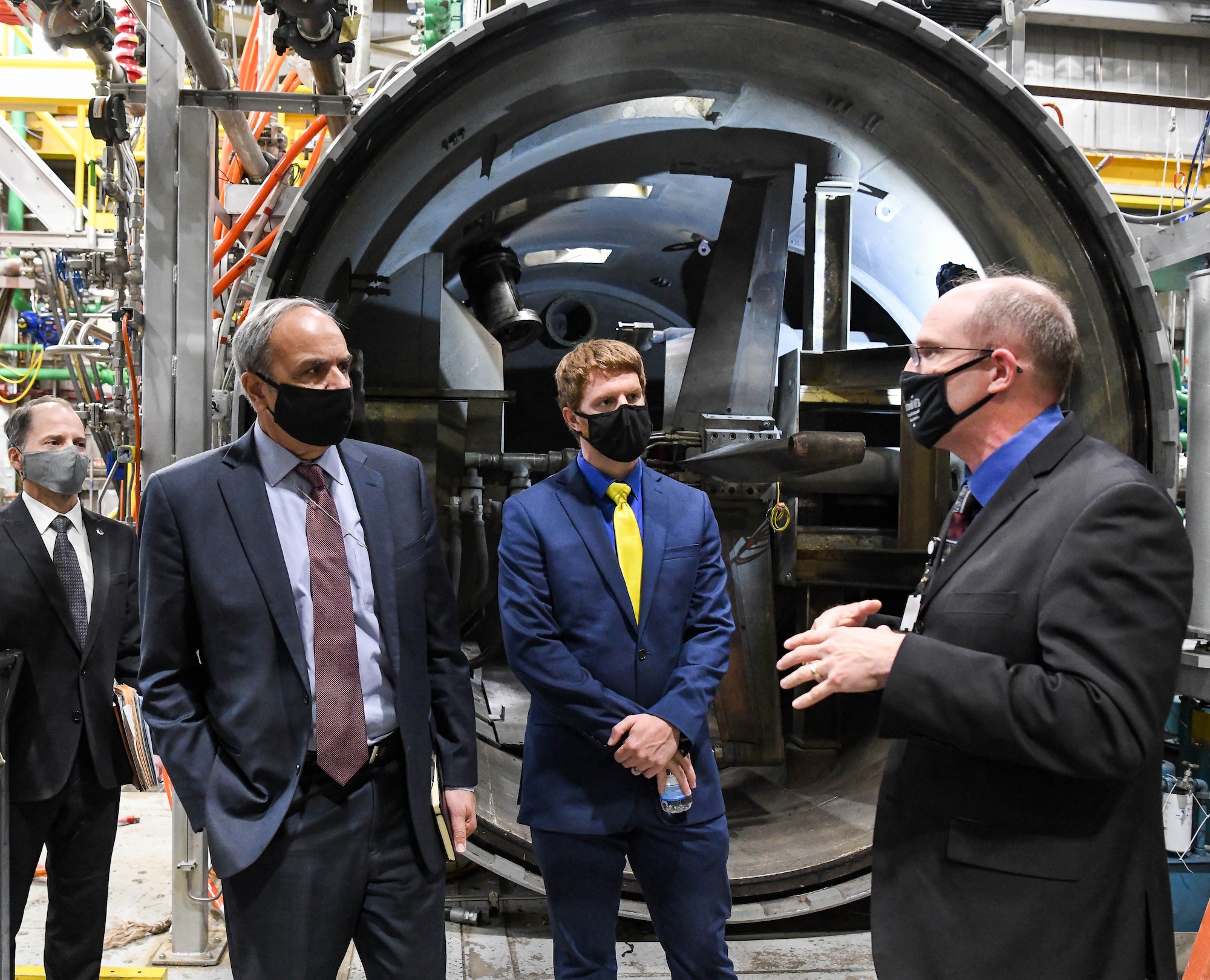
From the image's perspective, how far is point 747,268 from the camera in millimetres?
4562

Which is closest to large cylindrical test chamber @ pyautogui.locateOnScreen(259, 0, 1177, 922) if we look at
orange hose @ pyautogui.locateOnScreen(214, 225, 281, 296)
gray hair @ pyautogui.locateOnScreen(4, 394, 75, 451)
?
orange hose @ pyautogui.locateOnScreen(214, 225, 281, 296)

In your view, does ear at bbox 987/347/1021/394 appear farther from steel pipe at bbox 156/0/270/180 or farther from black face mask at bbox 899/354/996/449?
steel pipe at bbox 156/0/270/180

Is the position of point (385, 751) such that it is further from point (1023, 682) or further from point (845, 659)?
point (1023, 682)

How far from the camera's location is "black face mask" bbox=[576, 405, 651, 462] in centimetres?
233

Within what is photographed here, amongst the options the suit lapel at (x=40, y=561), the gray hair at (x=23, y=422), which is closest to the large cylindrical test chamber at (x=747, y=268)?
the gray hair at (x=23, y=422)

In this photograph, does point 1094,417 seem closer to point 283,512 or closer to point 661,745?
point 661,745

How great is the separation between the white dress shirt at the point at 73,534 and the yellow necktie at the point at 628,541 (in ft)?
4.54

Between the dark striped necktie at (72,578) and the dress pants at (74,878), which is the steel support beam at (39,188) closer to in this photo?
the dark striped necktie at (72,578)

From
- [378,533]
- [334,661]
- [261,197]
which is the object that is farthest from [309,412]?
[261,197]

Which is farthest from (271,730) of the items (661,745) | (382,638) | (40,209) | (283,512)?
(40,209)

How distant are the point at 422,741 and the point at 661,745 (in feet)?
1.66

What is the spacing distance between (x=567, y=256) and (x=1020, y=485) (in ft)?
15.8

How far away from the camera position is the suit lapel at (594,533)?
89.4 inches

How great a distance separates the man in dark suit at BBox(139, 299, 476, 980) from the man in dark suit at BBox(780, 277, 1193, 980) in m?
0.81
